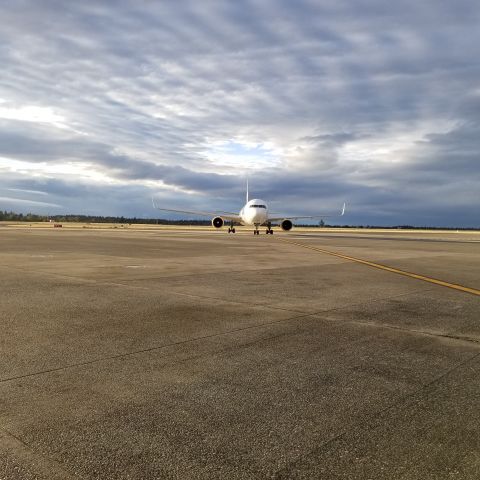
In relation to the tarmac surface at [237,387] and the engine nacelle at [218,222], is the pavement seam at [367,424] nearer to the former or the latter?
the tarmac surface at [237,387]

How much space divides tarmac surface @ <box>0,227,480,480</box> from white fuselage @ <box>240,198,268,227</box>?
35871 mm

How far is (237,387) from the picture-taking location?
13.6 ft

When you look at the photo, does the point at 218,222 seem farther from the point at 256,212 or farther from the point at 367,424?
the point at 367,424

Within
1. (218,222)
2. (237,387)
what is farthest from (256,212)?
(237,387)

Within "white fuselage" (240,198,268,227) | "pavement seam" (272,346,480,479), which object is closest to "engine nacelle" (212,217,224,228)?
"white fuselage" (240,198,268,227)

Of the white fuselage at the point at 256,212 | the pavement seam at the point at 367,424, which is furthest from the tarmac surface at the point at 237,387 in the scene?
the white fuselage at the point at 256,212

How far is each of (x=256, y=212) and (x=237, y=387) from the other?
40416 mm

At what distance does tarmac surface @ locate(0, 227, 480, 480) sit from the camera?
9.51ft

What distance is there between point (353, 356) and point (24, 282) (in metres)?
8.04

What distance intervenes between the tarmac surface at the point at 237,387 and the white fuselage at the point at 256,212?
35.9 m

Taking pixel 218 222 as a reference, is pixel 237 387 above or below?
below

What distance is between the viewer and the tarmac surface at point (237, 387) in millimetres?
2898

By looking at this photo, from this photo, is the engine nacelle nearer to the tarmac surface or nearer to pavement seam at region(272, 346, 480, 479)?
the tarmac surface

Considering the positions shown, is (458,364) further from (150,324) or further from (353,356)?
(150,324)
